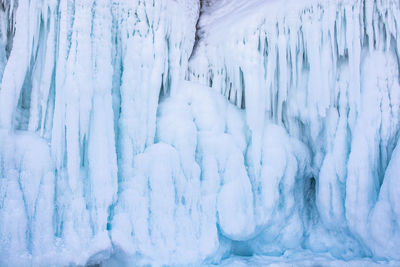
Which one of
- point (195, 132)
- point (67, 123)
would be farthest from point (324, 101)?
point (67, 123)

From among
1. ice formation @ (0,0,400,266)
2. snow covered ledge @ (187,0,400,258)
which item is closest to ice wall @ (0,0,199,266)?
ice formation @ (0,0,400,266)

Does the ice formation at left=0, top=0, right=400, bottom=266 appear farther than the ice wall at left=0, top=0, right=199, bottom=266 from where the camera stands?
Yes

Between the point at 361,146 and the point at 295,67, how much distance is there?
1780 mm

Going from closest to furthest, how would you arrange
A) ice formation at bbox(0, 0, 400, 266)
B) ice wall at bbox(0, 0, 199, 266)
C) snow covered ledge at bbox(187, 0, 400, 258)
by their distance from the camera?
ice wall at bbox(0, 0, 199, 266), ice formation at bbox(0, 0, 400, 266), snow covered ledge at bbox(187, 0, 400, 258)

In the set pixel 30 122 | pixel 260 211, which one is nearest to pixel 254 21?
pixel 260 211

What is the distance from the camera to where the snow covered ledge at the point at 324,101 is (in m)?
5.98

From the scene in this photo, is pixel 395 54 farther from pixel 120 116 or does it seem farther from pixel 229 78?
pixel 120 116

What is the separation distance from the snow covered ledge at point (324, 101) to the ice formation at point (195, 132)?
0.02 meters

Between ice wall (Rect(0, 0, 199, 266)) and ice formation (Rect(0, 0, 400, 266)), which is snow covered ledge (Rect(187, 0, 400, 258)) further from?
ice wall (Rect(0, 0, 199, 266))

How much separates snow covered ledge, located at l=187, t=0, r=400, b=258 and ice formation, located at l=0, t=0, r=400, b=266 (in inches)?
0.9

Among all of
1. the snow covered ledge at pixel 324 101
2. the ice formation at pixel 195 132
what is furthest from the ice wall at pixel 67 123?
the snow covered ledge at pixel 324 101

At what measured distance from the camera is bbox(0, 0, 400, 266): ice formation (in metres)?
5.27

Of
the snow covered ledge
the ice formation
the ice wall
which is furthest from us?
the snow covered ledge

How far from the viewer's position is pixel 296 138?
7305 mm
